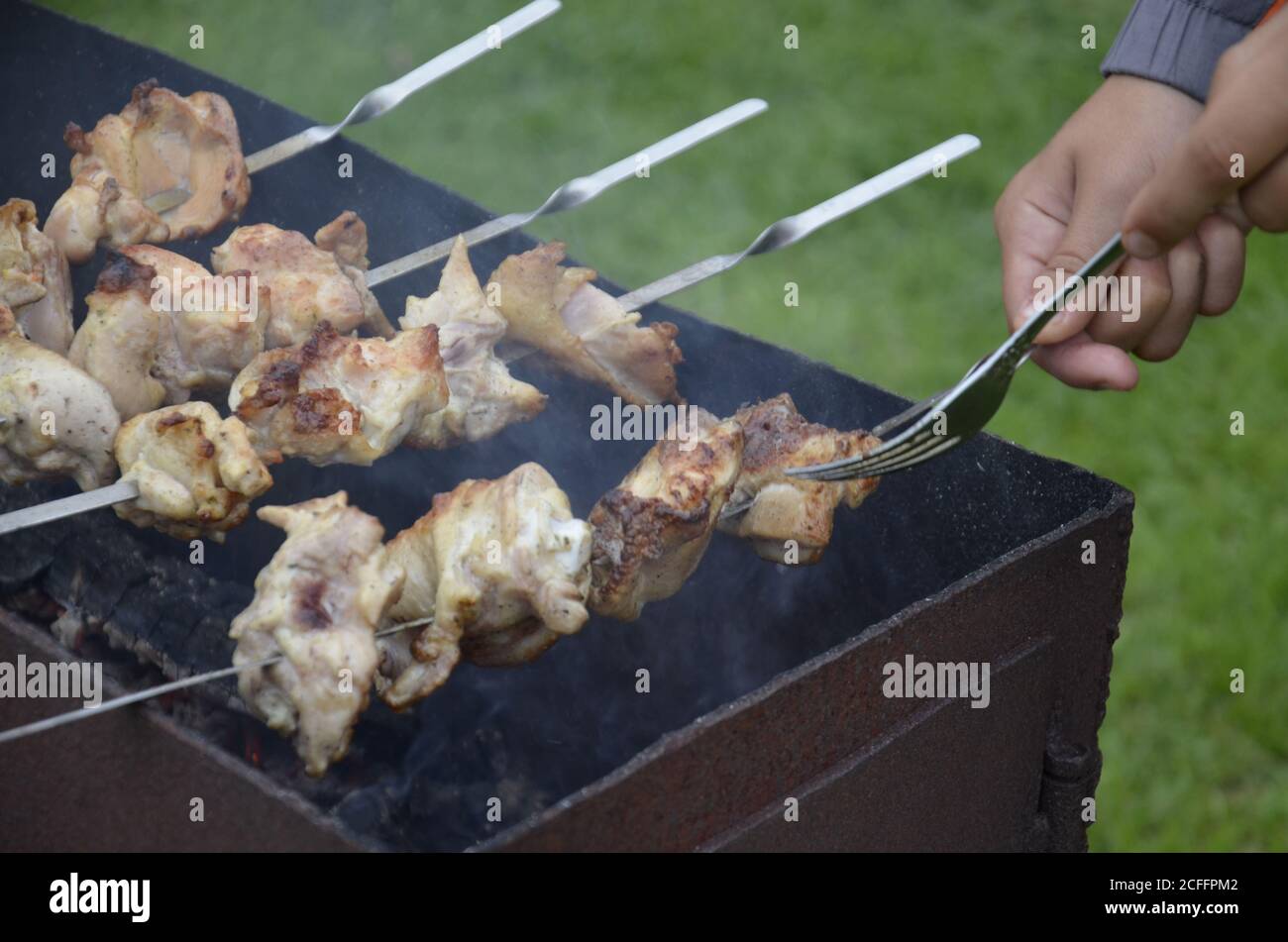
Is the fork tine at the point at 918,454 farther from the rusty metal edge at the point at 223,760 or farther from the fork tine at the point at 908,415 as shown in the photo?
the rusty metal edge at the point at 223,760

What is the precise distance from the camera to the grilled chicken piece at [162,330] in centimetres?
280

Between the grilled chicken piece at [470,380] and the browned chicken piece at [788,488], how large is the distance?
0.48m

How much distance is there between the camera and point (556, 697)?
3.04 metres

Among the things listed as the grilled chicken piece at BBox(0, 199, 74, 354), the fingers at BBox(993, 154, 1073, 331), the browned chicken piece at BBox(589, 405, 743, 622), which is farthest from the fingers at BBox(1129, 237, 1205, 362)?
the grilled chicken piece at BBox(0, 199, 74, 354)

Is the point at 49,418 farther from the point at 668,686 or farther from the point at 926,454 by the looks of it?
the point at 926,454

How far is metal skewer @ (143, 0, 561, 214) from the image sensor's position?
11.4ft

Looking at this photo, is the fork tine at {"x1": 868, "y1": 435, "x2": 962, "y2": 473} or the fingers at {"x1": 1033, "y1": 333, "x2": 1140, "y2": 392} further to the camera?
the fingers at {"x1": 1033, "y1": 333, "x2": 1140, "y2": 392}

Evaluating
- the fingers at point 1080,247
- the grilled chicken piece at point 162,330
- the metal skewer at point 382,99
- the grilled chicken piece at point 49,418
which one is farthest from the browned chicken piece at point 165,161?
the fingers at point 1080,247

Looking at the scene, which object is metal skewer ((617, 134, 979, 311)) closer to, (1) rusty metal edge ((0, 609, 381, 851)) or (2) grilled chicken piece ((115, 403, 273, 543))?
(2) grilled chicken piece ((115, 403, 273, 543))

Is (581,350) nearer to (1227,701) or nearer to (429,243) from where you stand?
(429,243)

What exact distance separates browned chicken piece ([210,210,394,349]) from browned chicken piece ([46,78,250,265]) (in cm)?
30

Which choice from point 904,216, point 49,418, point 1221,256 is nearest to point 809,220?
point 1221,256

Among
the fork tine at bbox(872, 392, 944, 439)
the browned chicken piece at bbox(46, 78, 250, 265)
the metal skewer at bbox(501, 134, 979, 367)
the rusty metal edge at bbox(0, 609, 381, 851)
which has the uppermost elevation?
the browned chicken piece at bbox(46, 78, 250, 265)

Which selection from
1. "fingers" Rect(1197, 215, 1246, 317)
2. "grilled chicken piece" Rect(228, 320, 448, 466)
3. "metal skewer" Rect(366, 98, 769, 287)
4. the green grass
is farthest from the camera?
the green grass
